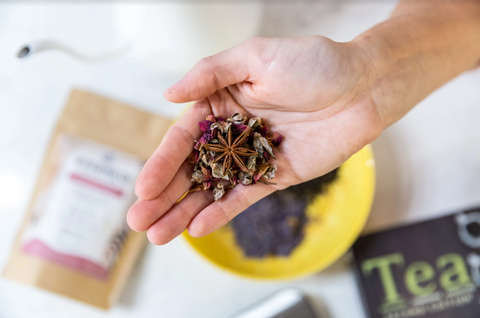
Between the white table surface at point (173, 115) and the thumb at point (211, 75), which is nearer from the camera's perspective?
the thumb at point (211, 75)

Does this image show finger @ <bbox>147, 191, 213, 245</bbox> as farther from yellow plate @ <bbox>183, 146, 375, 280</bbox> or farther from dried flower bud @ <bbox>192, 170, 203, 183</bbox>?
yellow plate @ <bbox>183, 146, 375, 280</bbox>

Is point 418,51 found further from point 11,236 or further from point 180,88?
point 11,236

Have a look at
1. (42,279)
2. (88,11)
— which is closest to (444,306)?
(42,279)

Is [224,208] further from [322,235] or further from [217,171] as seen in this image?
[322,235]

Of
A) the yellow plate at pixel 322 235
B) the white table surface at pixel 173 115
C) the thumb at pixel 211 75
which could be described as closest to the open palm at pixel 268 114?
the thumb at pixel 211 75

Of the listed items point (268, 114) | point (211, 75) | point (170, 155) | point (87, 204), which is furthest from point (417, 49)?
point (87, 204)

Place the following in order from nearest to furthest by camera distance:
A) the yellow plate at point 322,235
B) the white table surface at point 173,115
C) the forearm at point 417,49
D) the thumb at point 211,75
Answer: the thumb at point 211,75 < the forearm at point 417,49 < the yellow plate at point 322,235 < the white table surface at point 173,115

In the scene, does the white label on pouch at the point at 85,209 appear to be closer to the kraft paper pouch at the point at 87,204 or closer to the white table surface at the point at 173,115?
the kraft paper pouch at the point at 87,204
